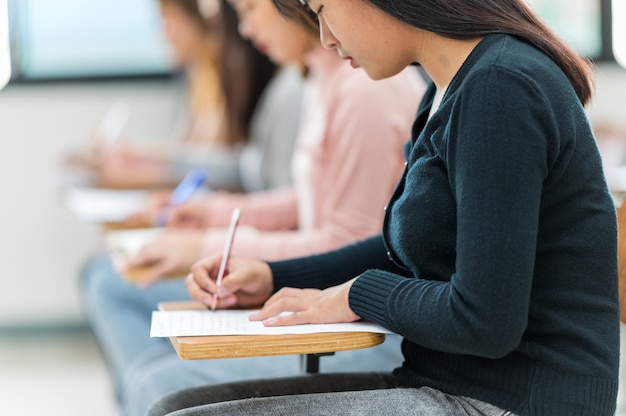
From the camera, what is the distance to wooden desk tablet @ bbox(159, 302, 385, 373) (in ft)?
3.20

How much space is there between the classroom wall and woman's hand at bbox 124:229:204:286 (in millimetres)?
1736

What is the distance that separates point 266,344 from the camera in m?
0.99

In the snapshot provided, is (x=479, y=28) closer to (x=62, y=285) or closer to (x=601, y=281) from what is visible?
(x=601, y=281)

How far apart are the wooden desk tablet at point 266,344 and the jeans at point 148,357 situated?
0.33 metres

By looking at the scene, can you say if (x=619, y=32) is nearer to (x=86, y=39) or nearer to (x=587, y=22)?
(x=587, y=22)

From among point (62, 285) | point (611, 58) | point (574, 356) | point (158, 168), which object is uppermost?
point (574, 356)

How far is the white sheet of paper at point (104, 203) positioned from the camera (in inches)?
82.8

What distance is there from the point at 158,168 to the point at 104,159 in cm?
17

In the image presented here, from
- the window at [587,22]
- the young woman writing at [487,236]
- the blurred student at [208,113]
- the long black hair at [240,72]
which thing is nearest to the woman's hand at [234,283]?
the young woman writing at [487,236]

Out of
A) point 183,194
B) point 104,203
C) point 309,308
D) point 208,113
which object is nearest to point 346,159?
point 309,308

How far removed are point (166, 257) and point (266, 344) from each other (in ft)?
2.08

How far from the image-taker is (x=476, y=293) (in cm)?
89

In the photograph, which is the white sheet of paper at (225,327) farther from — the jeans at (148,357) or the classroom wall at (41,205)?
the classroom wall at (41,205)

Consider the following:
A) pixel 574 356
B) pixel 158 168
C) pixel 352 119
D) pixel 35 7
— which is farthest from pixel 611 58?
pixel 574 356
